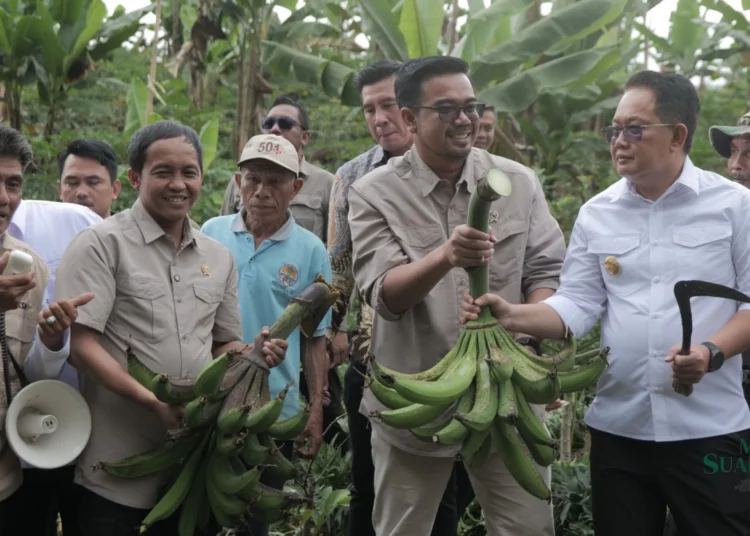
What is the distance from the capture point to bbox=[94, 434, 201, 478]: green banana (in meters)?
3.01

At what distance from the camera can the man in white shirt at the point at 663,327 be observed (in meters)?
2.95

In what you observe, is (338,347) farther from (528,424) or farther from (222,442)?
(528,424)

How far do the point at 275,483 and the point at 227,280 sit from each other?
946 mm

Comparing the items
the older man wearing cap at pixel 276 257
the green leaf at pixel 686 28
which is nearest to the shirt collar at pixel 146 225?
the older man wearing cap at pixel 276 257

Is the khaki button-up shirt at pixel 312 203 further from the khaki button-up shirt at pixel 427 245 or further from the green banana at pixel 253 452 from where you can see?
the green banana at pixel 253 452

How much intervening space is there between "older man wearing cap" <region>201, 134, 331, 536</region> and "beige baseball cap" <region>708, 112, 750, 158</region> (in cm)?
202

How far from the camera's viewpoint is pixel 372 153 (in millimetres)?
4473

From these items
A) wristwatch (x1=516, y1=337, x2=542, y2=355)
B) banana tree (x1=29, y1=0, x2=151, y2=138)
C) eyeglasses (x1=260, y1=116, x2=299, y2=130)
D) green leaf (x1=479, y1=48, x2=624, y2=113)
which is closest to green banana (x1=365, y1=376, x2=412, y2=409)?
wristwatch (x1=516, y1=337, x2=542, y2=355)

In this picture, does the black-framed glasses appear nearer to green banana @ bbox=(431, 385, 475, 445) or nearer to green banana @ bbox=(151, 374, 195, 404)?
green banana @ bbox=(431, 385, 475, 445)

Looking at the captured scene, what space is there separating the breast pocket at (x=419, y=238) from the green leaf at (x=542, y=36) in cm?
471

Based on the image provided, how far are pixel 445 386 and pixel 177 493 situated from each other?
42.2 inches

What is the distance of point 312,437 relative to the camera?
397 centimetres

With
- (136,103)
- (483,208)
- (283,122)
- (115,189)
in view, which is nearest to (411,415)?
(483,208)

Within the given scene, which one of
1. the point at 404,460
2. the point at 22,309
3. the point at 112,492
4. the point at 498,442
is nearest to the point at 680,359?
the point at 498,442
